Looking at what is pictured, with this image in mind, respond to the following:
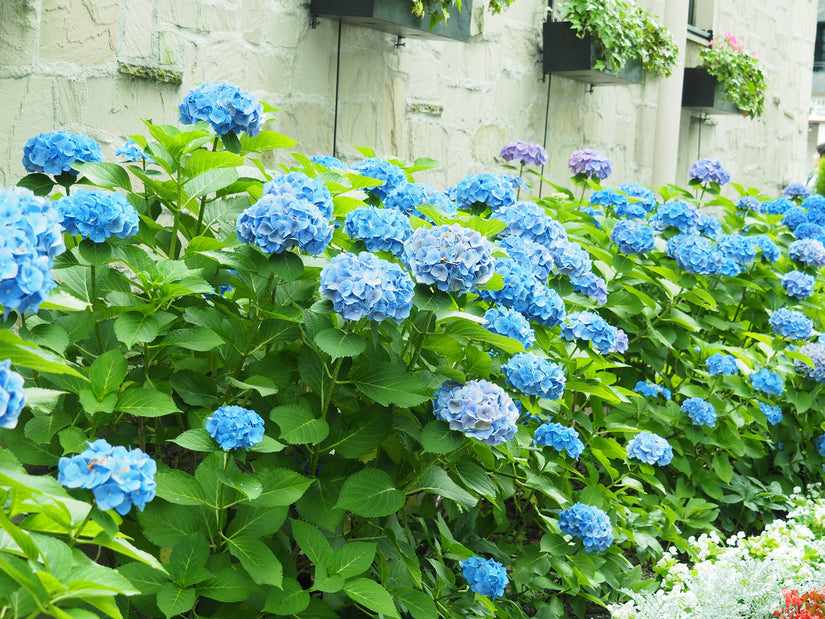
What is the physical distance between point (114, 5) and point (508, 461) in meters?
1.94

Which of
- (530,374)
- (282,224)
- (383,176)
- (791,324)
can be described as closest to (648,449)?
(530,374)

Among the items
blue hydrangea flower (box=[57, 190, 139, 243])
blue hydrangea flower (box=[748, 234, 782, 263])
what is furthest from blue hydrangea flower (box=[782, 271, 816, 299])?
blue hydrangea flower (box=[57, 190, 139, 243])

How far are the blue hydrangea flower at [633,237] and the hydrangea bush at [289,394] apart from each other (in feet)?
1.51

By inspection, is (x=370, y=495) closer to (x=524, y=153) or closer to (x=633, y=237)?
(x=633, y=237)

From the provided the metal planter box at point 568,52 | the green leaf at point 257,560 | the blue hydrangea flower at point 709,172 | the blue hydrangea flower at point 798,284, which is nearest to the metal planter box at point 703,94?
the metal planter box at point 568,52

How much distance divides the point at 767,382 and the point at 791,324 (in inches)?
13.5

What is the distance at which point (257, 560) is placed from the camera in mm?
1600

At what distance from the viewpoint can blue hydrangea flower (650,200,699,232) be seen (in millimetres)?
3453

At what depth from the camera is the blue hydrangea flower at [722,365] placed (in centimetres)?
306

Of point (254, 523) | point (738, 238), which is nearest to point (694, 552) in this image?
point (738, 238)

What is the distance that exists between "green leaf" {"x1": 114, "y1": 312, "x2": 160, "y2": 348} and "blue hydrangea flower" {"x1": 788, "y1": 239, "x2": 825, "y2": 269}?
9.60 ft

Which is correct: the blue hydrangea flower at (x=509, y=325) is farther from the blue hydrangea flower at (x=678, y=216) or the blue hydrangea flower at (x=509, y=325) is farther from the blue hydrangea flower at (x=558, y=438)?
the blue hydrangea flower at (x=678, y=216)

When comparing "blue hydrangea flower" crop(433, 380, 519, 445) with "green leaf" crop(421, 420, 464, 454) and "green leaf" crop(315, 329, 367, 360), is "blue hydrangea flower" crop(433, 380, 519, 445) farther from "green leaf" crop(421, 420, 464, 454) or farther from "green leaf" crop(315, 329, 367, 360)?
"green leaf" crop(315, 329, 367, 360)

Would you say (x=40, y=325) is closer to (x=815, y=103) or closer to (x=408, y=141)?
(x=408, y=141)
